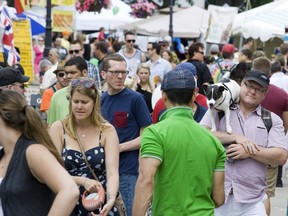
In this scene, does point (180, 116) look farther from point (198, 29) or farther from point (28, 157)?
point (198, 29)

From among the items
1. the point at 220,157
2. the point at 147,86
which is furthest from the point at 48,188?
the point at 147,86

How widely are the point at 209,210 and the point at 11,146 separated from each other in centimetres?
132

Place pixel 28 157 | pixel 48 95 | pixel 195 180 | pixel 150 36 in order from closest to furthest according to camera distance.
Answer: pixel 28 157, pixel 195 180, pixel 48 95, pixel 150 36

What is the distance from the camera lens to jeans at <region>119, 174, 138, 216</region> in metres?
7.57

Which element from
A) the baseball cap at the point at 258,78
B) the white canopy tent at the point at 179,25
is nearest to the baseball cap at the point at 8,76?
the baseball cap at the point at 258,78

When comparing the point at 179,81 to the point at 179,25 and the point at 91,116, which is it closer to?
the point at 91,116

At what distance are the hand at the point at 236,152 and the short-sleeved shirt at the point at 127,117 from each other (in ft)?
5.09

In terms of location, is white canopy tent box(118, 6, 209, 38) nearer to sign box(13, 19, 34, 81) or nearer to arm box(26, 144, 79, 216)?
sign box(13, 19, 34, 81)

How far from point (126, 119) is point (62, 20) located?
19112 mm

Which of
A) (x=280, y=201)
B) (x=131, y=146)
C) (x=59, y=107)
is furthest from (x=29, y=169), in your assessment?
(x=280, y=201)

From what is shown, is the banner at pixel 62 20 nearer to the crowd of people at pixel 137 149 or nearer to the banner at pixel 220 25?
the banner at pixel 220 25

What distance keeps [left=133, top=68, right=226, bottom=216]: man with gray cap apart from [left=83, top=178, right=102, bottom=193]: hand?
2.69 feet

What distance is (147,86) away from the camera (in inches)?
514

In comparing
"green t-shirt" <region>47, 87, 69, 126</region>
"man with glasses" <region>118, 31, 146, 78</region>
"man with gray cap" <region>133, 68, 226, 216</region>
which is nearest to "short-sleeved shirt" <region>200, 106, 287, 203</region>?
"man with gray cap" <region>133, 68, 226, 216</region>
